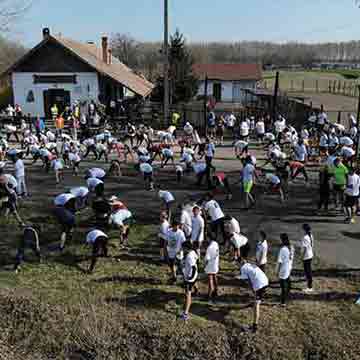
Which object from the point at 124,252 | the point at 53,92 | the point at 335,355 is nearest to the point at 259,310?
the point at 335,355

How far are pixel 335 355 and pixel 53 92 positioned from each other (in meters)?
27.4

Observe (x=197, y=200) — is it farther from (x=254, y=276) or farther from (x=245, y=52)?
(x=245, y=52)

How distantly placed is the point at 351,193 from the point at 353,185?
9.9 inches

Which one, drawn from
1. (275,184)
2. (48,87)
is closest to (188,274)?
(275,184)

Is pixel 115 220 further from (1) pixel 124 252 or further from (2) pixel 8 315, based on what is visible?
(2) pixel 8 315

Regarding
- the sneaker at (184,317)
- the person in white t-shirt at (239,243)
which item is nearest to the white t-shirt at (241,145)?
the person in white t-shirt at (239,243)

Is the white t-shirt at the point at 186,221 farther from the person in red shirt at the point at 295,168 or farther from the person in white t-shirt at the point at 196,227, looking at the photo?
the person in red shirt at the point at 295,168

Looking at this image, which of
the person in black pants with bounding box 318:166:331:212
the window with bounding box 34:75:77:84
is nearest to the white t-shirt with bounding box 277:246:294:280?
the person in black pants with bounding box 318:166:331:212

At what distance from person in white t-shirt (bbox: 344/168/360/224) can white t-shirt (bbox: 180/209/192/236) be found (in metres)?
4.78

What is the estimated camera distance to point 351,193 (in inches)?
537

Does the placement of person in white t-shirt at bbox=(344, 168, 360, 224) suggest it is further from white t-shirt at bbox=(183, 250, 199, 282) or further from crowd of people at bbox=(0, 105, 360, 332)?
white t-shirt at bbox=(183, 250, 199, 282)

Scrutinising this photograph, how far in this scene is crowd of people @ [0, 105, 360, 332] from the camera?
1002 cm

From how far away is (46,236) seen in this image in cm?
1325

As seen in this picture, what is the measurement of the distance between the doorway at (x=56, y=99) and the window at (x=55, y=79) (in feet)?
1.94
